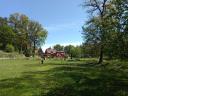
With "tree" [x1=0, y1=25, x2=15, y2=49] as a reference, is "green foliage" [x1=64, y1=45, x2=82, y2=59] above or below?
below

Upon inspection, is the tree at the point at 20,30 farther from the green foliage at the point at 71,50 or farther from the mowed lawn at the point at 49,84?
the green foliage at the point at 71,50

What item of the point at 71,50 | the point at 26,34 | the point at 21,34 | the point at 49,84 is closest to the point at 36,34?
the point at 26,34

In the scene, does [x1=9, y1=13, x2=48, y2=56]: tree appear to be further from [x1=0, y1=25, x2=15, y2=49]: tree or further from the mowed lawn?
the mowed lawn

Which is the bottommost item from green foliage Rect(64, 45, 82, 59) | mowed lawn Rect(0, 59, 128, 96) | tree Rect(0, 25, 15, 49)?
mowed lawn Rect(0, 59, 128, 96)

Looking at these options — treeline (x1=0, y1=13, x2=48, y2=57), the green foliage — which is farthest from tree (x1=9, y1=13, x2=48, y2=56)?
the green foliage

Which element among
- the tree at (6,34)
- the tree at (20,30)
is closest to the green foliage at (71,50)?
the tree at (20,30)

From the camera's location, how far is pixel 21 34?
602 centimetres

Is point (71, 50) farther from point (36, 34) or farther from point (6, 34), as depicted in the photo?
point (6, 34)

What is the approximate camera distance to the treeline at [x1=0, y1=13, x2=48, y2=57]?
19.8ft

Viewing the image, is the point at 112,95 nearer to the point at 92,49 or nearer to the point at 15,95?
the point at 15,95

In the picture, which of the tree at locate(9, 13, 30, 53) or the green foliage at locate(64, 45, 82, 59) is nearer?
the tree at locate(9, 13, 30, 53)
